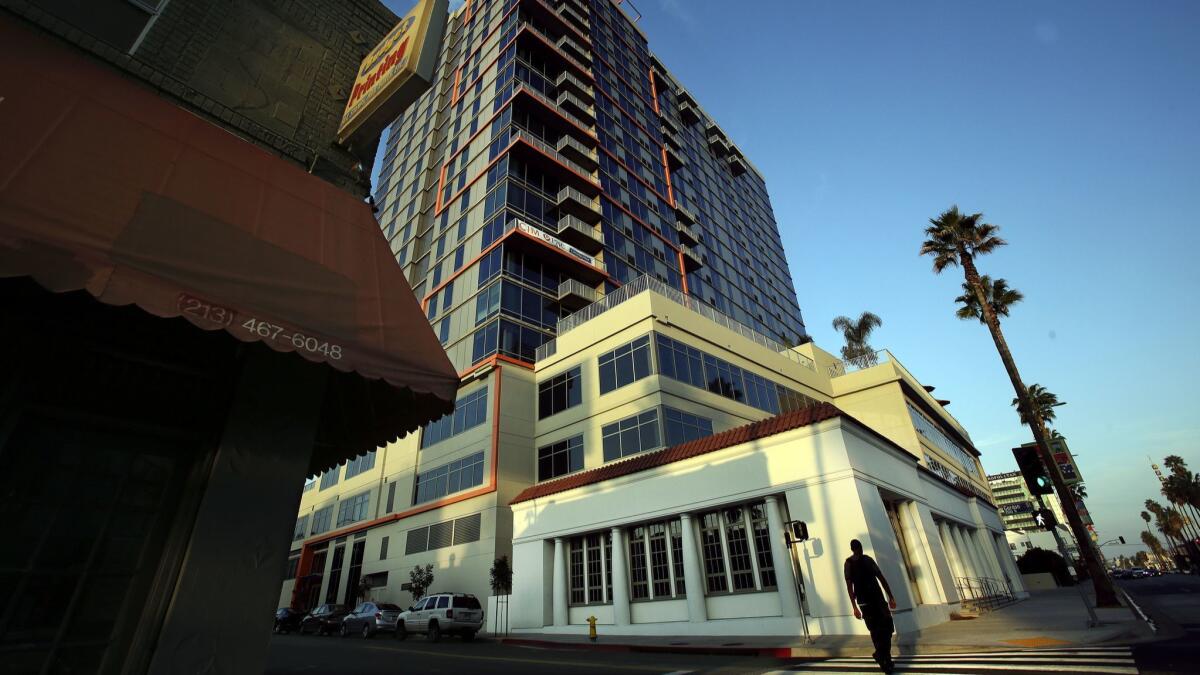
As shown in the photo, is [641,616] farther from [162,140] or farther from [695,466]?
[162,140]

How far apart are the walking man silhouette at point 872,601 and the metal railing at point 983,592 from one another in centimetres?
1346

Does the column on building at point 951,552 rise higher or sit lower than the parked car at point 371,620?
higher

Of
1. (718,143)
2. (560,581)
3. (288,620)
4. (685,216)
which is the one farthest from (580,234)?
(718,143)

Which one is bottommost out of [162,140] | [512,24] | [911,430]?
[162,140]

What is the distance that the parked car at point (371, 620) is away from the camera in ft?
75.4

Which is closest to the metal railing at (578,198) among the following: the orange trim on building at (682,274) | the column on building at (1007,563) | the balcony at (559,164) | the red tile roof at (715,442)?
the balcony at (559,164)

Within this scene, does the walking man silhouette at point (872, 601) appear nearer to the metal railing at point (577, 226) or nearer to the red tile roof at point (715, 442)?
the red tile roof at point (715, 442)

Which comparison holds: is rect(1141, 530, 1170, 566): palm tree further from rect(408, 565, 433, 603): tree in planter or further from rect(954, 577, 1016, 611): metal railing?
rect(408, 565, 433, 603): tree in planter

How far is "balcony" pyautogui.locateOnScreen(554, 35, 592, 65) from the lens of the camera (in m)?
50.9

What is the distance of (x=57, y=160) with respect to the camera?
374 centimetres

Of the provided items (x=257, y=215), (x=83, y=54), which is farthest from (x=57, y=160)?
(x=83, y=54)

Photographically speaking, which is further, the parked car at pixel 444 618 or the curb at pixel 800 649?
the parked car at pixel 444 618

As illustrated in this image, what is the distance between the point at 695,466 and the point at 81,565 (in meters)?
Result: 14.3

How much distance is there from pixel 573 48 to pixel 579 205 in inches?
813
